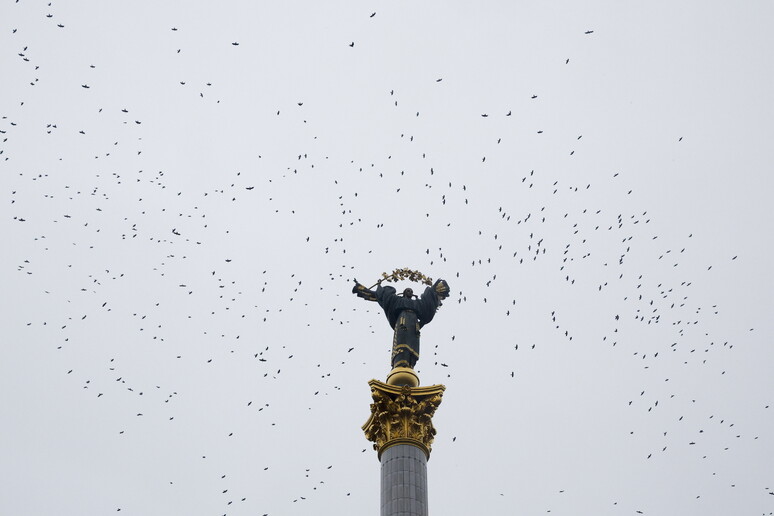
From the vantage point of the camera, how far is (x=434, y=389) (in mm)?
33125

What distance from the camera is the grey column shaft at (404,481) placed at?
30141 millimetres

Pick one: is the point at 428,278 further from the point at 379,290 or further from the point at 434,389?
the point at 434,389

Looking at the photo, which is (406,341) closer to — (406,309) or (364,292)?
(406,309)

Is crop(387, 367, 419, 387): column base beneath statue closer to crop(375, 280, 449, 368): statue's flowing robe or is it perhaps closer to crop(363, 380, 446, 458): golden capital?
crop(363, 380, 446, 458): golden capital

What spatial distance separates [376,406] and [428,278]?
634cm

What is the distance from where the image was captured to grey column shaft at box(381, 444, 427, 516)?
30.1m

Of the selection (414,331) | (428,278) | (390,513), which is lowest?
(390,513)

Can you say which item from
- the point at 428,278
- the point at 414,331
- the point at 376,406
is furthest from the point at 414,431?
the point at 428,278

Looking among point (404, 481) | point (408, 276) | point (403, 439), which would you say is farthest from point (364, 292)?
point (404, 481)

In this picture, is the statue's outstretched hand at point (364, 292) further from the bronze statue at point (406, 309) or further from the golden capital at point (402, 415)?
the golden capital at point (402, 415)

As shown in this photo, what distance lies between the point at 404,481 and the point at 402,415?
2315 mm

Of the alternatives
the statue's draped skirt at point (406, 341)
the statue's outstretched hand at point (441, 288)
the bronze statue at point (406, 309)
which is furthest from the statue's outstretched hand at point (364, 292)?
the statue's outstretched hand at point (441, 288)

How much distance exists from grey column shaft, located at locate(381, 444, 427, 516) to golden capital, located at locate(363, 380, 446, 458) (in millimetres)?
299

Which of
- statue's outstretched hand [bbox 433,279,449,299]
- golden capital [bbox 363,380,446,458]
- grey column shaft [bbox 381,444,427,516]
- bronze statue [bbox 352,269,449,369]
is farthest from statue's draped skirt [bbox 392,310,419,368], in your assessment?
grey column shaft [bbox 381,444,427,516]
